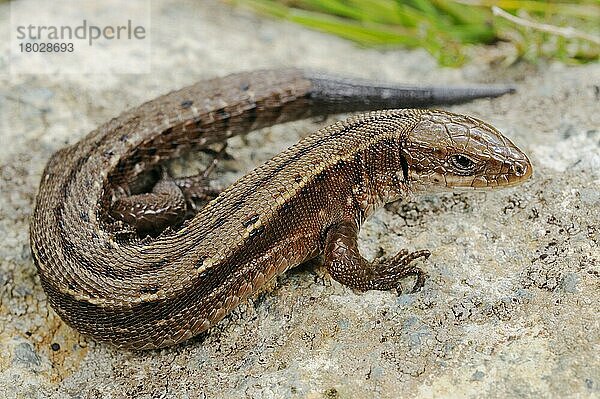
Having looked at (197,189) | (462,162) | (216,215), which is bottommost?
(197,189)

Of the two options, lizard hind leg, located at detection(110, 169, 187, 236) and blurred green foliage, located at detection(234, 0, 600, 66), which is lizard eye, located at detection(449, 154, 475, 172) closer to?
lizard hind leg, located at detection(110, 169, 187, 236)

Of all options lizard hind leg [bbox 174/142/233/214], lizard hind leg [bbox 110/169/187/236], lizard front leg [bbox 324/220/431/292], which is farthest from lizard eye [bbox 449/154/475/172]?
lizard hind leg [bbox 110/169/187/236]

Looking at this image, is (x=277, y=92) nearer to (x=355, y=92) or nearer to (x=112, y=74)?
(x=355, y=92)

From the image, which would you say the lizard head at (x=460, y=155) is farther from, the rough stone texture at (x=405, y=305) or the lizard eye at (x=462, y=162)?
the rough stone texture at (x=405, y=305)

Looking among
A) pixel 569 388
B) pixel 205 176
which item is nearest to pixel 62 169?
pixel 205 176

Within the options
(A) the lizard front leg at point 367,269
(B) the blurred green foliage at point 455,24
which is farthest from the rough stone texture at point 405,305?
(B) the blurred green foliage at point 455,24

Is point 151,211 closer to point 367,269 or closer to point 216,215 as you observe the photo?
point 216,215

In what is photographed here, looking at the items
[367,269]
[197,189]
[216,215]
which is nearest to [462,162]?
[367,269]
